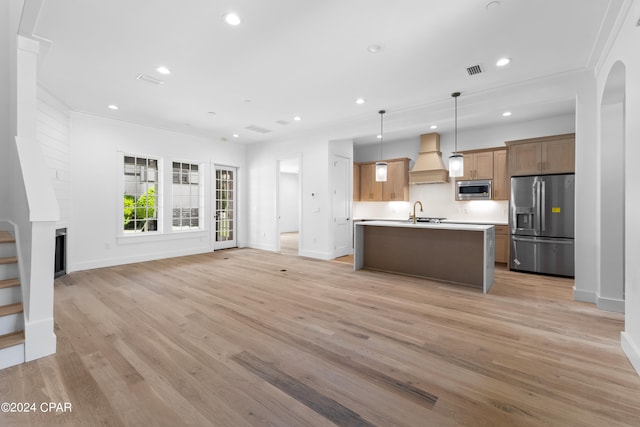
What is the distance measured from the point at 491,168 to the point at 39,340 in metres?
7.17

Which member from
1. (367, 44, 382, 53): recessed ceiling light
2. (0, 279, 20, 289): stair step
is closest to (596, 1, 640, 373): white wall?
(367, 44, 382, 53): recessed ceiling light

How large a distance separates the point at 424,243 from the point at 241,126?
4.55 metres

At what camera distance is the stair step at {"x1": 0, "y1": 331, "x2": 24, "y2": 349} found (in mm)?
2100

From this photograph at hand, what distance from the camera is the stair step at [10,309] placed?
7.32 feet

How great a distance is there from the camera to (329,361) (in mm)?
2217

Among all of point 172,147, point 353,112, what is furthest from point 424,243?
point 172,147

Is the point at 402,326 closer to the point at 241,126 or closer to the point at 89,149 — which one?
the point at 241,126

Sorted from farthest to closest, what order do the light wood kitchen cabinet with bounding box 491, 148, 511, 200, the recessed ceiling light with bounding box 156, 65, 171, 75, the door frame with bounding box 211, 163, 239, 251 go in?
the door frame with bounding box 211, 163, 239, 251, the light wood kitchen cabinet with bounding box 491, 148, 511, 200, the recessed ceiling light with bounding box 156, 65, 171, 75

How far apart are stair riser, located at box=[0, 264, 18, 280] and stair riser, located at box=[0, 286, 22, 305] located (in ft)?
0.68

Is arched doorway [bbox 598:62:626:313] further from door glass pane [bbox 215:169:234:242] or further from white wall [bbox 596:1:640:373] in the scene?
door glass pane [bbox 215:169:234:242]

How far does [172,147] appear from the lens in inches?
258

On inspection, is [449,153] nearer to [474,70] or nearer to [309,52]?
[474,70]

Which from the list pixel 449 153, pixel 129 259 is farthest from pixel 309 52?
pixel 129 259

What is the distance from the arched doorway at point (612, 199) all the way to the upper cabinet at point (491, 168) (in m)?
2.44
